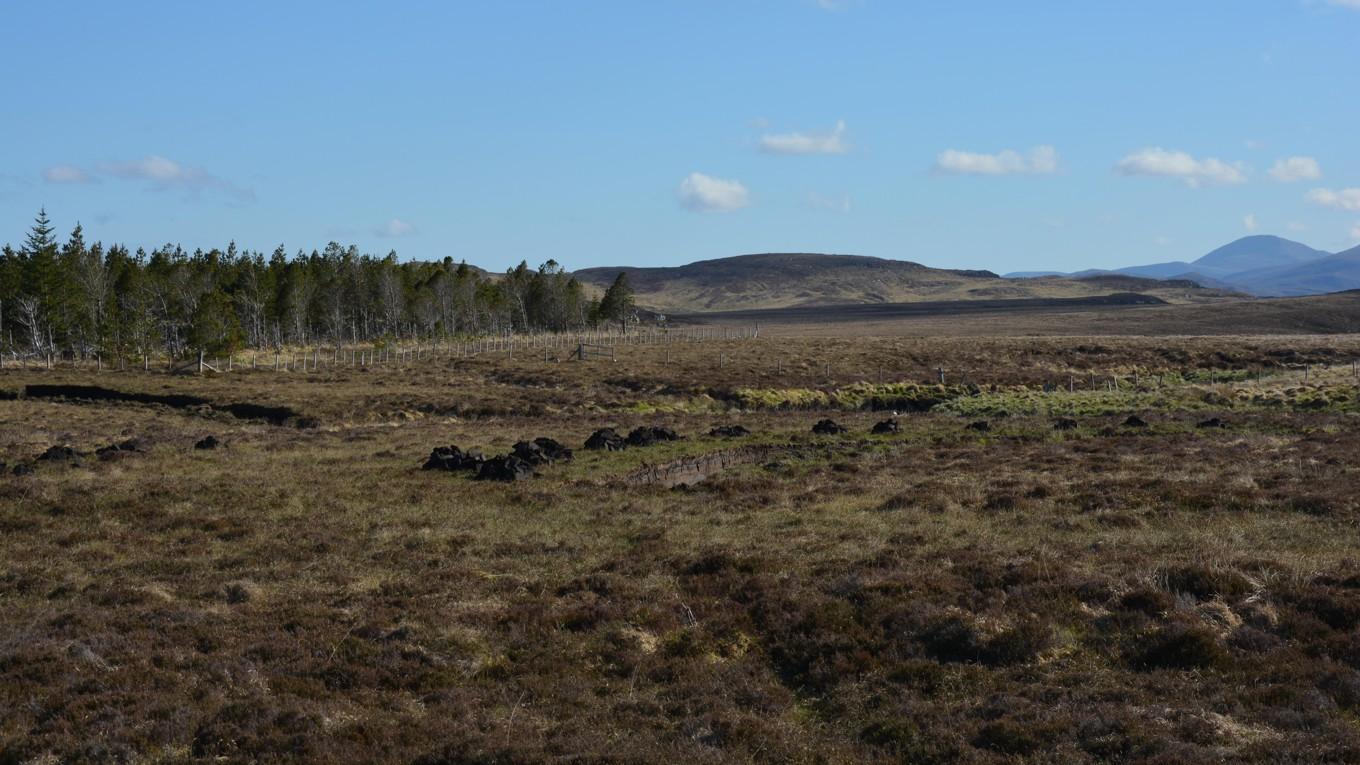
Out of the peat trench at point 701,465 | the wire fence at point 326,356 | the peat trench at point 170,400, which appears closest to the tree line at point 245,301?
the wire fence at point 326,356

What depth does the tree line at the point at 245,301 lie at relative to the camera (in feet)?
300

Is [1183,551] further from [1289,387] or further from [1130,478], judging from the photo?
[1289,387]

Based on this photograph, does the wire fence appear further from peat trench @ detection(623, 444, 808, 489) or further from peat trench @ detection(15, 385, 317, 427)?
peat trench @ detection(623, 444, 808, 489)

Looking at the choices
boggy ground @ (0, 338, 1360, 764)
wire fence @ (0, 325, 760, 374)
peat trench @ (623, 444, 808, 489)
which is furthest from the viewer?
wire fence @ (0, 325, 760, 374)

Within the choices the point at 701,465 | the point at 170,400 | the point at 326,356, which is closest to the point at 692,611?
the point at 701,465

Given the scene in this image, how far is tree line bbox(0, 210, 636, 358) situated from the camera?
300 feet

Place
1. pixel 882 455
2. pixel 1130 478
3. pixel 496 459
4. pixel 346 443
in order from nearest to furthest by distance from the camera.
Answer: pixel 1130 478
pixel 496 459
pixel 882 455
pixel 346 443

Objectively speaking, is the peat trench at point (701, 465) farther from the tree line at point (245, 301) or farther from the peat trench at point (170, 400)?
the tree line at point (245, 301)

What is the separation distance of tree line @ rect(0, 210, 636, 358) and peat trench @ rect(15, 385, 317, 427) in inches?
716

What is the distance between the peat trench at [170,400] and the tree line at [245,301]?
59.7ft

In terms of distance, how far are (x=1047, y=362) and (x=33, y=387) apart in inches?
3278

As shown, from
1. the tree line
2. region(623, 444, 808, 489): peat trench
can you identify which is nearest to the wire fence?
the tree line

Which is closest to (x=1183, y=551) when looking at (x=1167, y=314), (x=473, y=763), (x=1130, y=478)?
(x=1130, y=478)

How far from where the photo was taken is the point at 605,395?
231 feet
